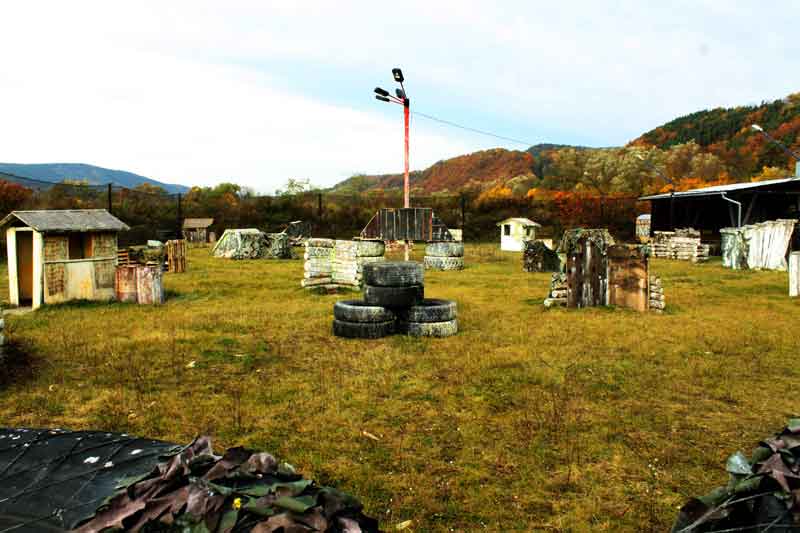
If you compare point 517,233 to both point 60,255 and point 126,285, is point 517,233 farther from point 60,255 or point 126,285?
point 60,255

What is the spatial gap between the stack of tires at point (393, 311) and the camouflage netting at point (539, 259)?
1117 cm

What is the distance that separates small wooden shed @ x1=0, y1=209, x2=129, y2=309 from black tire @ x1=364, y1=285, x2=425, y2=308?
6.20 meters

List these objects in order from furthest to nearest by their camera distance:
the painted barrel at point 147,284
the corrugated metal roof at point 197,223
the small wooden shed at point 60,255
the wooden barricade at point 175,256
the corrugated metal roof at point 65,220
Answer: the corrugated metal roof at point 197,223 → the wooden barricade at point 175,256 → the painted barrel at point 147,284 → the small wooden shed at point 60,255 → the corrugated metal roof at point 65,220

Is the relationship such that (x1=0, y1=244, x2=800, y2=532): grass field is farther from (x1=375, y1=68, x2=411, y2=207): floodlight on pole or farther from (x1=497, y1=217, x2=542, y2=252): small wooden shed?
(x1=497, y1=217, x2=542, y2=252): small wooden shed

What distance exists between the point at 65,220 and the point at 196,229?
27.1 meters

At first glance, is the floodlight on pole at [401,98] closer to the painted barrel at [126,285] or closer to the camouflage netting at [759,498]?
the painted barrel at [126,285]

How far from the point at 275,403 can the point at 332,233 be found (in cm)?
3355

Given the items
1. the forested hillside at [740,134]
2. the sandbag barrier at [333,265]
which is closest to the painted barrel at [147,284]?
the sandbag barrier at [333,265]

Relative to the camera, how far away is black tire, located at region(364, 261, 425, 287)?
8984mm

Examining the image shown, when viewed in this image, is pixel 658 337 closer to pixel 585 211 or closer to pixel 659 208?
pixel 659 208

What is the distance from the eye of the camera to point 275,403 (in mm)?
5832

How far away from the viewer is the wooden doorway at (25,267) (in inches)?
467

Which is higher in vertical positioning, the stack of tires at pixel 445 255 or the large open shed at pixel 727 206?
the large open shed at pixel 727 206

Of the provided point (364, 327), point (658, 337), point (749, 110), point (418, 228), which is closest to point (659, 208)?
point (418, 228)
